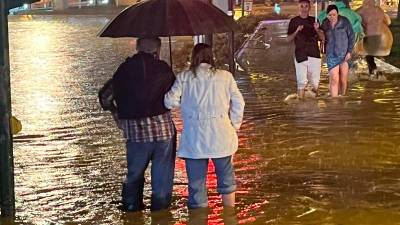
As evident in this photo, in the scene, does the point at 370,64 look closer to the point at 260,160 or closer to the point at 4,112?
the point at 260,160

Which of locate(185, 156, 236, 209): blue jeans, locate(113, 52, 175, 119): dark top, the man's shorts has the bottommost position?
locate(185, 156, 236, 209): blue jeans

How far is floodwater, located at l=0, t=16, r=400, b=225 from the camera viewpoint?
26.5 feet

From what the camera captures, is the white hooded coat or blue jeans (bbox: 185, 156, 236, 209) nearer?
the white hooded coat

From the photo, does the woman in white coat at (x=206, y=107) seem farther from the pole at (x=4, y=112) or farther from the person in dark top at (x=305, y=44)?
the person in dark top at (x=305, y=44)

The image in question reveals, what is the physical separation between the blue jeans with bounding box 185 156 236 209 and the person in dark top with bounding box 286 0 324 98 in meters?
6.33

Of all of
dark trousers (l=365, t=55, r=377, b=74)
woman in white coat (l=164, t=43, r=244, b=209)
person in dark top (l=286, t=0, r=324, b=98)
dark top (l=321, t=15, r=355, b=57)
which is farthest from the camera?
dark trousers (l=365, t=55, r=377, b=74)

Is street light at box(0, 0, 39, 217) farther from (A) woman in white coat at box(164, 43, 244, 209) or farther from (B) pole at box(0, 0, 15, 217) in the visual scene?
(A) woman in white coat at box(164, 43, 244, 209)

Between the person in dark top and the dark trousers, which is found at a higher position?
the person in dark top

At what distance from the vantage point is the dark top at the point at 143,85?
296 inches

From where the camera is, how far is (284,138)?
11.5 metres

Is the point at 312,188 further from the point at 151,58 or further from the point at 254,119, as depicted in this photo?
the point at 254,119

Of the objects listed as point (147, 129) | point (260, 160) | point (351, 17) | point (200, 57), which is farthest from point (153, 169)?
point (351, 17)

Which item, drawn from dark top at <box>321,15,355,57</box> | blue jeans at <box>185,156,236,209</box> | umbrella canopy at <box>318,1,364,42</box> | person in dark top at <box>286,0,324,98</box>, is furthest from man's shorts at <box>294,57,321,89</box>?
blue jeans at <box>185,156,236,209</box>

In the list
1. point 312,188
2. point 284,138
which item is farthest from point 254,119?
point 312,188
